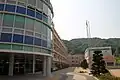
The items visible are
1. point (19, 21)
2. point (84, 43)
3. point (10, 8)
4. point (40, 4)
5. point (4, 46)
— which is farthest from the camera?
point (84, 43)

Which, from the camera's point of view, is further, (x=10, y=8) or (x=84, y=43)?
(x=84, y=43)

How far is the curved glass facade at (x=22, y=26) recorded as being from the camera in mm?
17516

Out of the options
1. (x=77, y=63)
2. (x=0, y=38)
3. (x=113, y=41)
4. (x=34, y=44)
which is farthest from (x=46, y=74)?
(x=113, y=41)

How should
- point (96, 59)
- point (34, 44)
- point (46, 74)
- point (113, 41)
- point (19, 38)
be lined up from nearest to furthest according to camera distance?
point (19, 38) → point (34, 44) → point (46, 74) → point (96, 59) → point (113, 41)

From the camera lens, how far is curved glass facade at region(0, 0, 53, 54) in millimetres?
17516

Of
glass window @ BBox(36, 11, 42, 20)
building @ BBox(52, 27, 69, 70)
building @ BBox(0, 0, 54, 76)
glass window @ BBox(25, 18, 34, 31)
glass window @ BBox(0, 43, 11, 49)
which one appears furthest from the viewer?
building @ BBox(52, 27, 69, 70)

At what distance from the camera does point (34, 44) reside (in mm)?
19922

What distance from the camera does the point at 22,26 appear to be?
61.6ft

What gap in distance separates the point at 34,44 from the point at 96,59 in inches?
547

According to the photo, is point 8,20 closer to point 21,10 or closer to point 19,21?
point 19,21

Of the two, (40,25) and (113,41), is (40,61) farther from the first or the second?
(113,41)

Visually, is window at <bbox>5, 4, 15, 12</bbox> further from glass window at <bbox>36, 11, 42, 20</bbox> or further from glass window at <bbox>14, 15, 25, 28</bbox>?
glass window at <bbox>36, 11, 42, 20</bbox>

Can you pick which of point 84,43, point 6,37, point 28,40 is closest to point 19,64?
point 28,40

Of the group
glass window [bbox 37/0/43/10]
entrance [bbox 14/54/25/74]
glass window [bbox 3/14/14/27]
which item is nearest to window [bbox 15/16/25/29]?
glass window [bbox 3/14/14/27]
